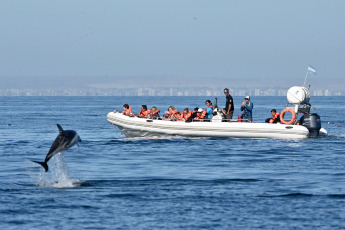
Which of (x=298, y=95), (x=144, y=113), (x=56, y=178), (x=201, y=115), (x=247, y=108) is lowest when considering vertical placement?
(x=56, y=178)

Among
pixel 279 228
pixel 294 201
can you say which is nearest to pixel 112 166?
pixel 294 201

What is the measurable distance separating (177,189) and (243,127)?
1525 cm

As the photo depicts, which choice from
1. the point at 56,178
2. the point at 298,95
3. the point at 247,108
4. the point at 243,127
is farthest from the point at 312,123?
the point at 56,178

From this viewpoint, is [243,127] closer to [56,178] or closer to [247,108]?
[247,108]

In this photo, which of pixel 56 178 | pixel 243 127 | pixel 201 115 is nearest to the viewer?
pixel 56 178

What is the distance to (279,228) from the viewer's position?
13430 millimetres

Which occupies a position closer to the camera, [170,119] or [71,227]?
[71,227]

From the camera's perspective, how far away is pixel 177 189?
58.6ft

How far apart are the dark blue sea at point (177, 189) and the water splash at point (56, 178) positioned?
0.09 feet

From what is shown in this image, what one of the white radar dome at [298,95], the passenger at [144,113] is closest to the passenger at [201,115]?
the passenger at [144,113]

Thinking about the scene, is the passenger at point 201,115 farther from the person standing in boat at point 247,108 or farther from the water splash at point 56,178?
the water splash at point 56,178

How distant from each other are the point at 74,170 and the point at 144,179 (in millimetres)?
3383

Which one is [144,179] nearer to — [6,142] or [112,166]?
[112,166]

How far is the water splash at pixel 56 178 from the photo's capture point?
18656 millimetres
